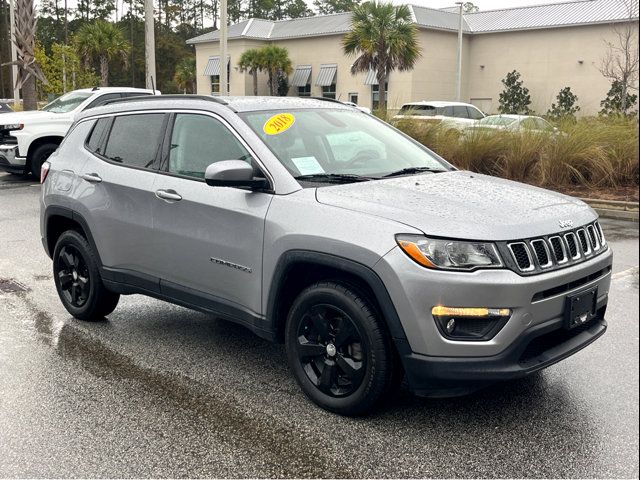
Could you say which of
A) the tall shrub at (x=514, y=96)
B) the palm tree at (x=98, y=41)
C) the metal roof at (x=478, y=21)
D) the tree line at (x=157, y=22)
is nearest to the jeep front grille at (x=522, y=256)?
the metal roof at (x=478, y=21)

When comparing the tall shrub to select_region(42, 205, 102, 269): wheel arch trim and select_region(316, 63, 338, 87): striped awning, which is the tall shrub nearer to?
select_region(316, 63, 338, 87): striped awning

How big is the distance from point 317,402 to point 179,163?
6.29ft

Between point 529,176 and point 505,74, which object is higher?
point 505,74

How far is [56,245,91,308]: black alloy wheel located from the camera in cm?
579

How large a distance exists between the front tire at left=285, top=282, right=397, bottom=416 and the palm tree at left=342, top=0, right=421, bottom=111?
34293 millimetres

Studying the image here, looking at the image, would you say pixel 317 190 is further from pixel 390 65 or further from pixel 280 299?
pixel 390 65

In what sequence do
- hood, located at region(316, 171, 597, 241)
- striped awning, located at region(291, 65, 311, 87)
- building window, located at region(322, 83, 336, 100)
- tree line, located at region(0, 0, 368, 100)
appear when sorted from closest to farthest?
hood, located at region(316, 171, 597, 241), building window, located at region(322, 83, 336, 100), striped awning, located at region(291, 65, 311, 87), tree line, located at region(0, 0, 368, 100)

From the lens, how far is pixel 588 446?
3625mm

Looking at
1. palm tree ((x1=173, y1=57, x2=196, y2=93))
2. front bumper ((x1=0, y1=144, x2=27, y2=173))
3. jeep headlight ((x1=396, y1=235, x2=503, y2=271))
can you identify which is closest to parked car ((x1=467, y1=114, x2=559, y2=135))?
front bumper ((x1=0, y1=144, x2=27, y2=173))

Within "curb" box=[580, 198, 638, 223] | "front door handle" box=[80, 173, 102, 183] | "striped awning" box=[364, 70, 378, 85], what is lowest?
"curb" box=[580, 198, 638, 223]

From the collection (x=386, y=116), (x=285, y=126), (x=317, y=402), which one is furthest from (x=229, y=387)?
(x=386, y=116)

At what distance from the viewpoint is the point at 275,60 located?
5050 centimetres

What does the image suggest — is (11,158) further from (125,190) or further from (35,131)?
(125,190)

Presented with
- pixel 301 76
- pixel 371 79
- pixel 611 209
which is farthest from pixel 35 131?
pixel 301 76
